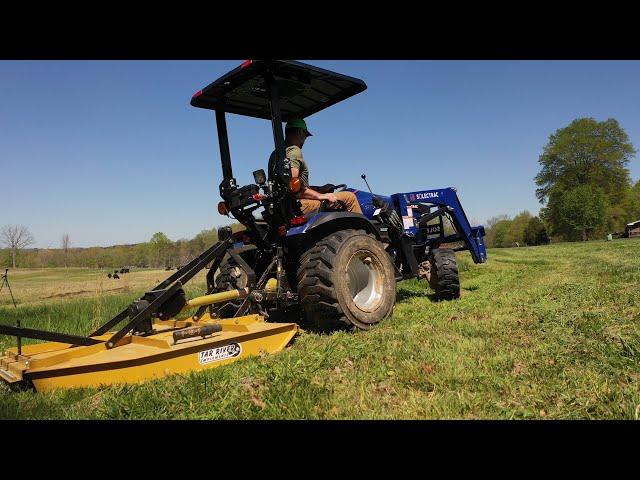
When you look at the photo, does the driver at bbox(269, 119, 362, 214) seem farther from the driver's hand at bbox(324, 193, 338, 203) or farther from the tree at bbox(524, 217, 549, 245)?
the tree at bbox(524, 217, 549, 245)

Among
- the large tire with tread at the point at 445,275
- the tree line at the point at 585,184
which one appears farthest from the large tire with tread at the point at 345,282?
the tree line at the point at 585,184

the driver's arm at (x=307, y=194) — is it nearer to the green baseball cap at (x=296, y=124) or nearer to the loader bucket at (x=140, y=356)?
the green baseball cap at (x=296, y=124)

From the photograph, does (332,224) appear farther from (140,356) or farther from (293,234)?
(140,356)

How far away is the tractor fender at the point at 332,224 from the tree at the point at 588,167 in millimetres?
56007

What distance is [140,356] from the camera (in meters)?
3.35

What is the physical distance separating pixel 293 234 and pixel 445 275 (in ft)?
10.8

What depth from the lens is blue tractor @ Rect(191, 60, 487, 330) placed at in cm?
473

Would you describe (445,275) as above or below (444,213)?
below

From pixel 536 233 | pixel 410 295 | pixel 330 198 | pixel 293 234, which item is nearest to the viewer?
pixel 293 234

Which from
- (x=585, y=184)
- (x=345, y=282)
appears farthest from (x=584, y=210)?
(x=345, y=282)

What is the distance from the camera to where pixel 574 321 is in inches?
173
